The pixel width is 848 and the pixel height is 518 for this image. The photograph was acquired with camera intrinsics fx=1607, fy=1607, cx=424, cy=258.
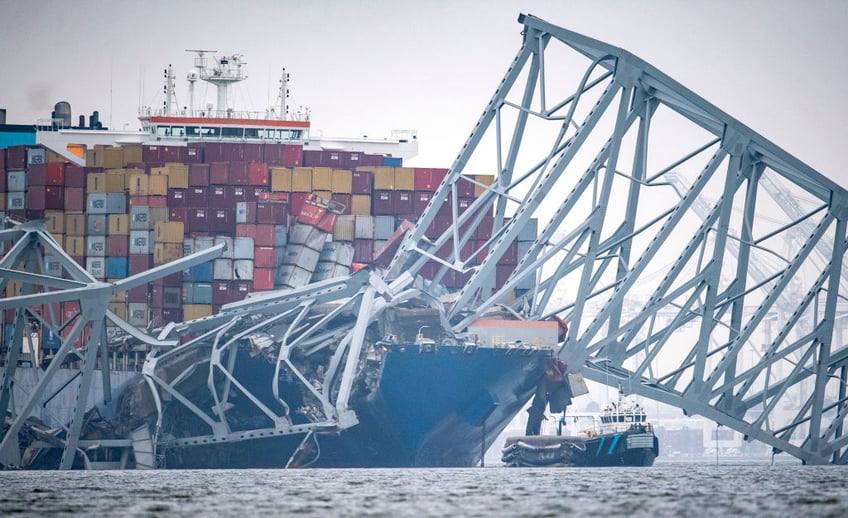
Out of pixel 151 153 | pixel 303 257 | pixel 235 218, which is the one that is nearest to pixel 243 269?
pixel 303 257

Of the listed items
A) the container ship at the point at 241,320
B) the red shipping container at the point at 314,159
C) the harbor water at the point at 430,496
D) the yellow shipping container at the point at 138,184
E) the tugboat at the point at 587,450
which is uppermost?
the red shipping container at the point at 314,159

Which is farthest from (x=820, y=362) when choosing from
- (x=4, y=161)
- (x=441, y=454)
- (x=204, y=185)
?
(x=4, y=161)

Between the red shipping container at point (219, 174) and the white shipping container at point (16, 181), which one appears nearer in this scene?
the red shipping container at point (219, 174)

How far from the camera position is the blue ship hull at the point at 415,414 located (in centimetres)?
5247

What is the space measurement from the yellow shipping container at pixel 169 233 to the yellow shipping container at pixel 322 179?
5.96 m

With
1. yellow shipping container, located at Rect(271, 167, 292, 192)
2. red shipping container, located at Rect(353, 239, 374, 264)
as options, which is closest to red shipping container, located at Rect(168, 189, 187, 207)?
yellow shipping container, located at Rect(271, 167, 292, 192)

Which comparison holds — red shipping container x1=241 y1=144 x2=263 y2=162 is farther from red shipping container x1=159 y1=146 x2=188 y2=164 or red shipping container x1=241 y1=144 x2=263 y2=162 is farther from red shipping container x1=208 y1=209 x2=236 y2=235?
red shipping container x1=208 y1=209 x2=236 y2=235

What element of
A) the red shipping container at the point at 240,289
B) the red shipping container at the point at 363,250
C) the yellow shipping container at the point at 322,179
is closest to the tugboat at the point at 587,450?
the red shipping container at the point at 363,250

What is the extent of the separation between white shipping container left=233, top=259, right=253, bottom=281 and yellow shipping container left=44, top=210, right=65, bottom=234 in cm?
1048

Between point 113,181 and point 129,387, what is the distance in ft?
60.3

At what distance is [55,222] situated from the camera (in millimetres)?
72000

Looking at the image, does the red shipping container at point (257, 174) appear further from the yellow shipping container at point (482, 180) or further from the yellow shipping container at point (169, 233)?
the yellow shipping container at point (482, 180)

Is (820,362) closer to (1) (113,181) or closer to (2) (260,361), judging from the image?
(2) (260,361)

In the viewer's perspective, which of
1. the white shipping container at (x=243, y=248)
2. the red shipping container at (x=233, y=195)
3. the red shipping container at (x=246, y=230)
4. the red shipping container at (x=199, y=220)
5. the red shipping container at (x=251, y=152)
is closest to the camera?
the white shipping container at (x=243, y=248)
